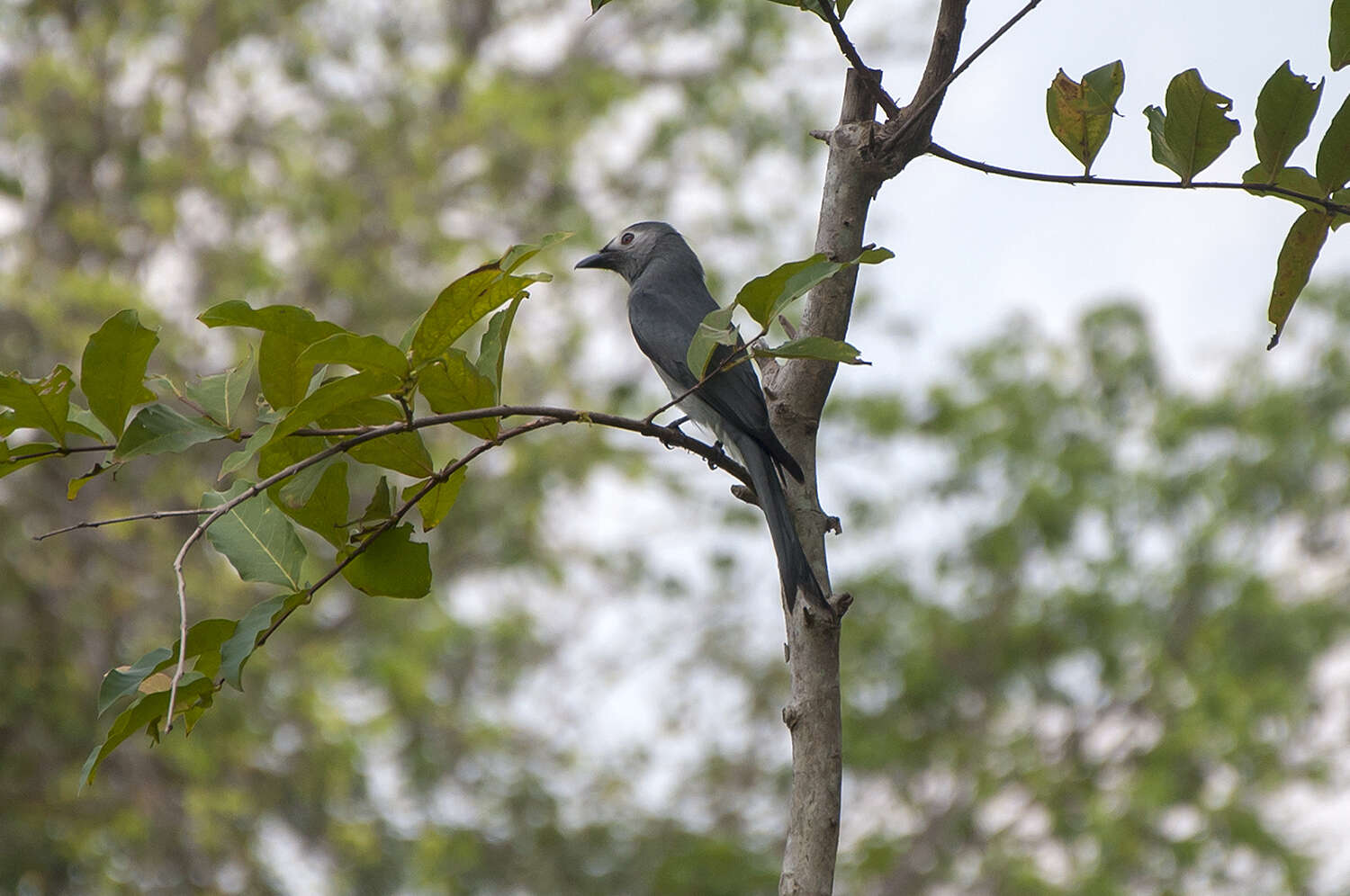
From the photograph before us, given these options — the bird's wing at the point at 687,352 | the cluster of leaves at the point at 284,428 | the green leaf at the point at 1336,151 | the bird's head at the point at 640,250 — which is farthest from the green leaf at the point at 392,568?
the bird's head at the point at 640,250

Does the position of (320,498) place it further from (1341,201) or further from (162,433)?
(1341,201)

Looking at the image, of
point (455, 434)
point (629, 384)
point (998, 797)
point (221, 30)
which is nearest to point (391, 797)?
point (455, 434)

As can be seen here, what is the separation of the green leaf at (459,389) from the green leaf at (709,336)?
0.23 metres

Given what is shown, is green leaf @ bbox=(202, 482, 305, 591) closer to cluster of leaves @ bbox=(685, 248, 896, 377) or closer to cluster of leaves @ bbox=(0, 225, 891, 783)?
cluster of leaves @ bbox=(0, 225, 891, 783)

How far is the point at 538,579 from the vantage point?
11062mm

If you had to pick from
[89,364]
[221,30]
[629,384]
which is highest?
[221,30]

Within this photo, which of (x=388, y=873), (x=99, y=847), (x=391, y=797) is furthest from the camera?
(x=391, y=797)

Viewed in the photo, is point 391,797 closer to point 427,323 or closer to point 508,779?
point 508,779

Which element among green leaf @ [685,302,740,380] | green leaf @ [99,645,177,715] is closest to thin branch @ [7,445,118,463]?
green leaf @ [99,645,177,715]

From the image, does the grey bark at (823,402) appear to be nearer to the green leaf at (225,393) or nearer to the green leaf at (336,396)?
the green leaf at (336,396)

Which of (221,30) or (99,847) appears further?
(221,30)

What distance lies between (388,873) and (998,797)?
5121 mm

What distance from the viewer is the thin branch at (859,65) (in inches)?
58.5

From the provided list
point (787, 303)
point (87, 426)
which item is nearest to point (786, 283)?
point (787, 303)
